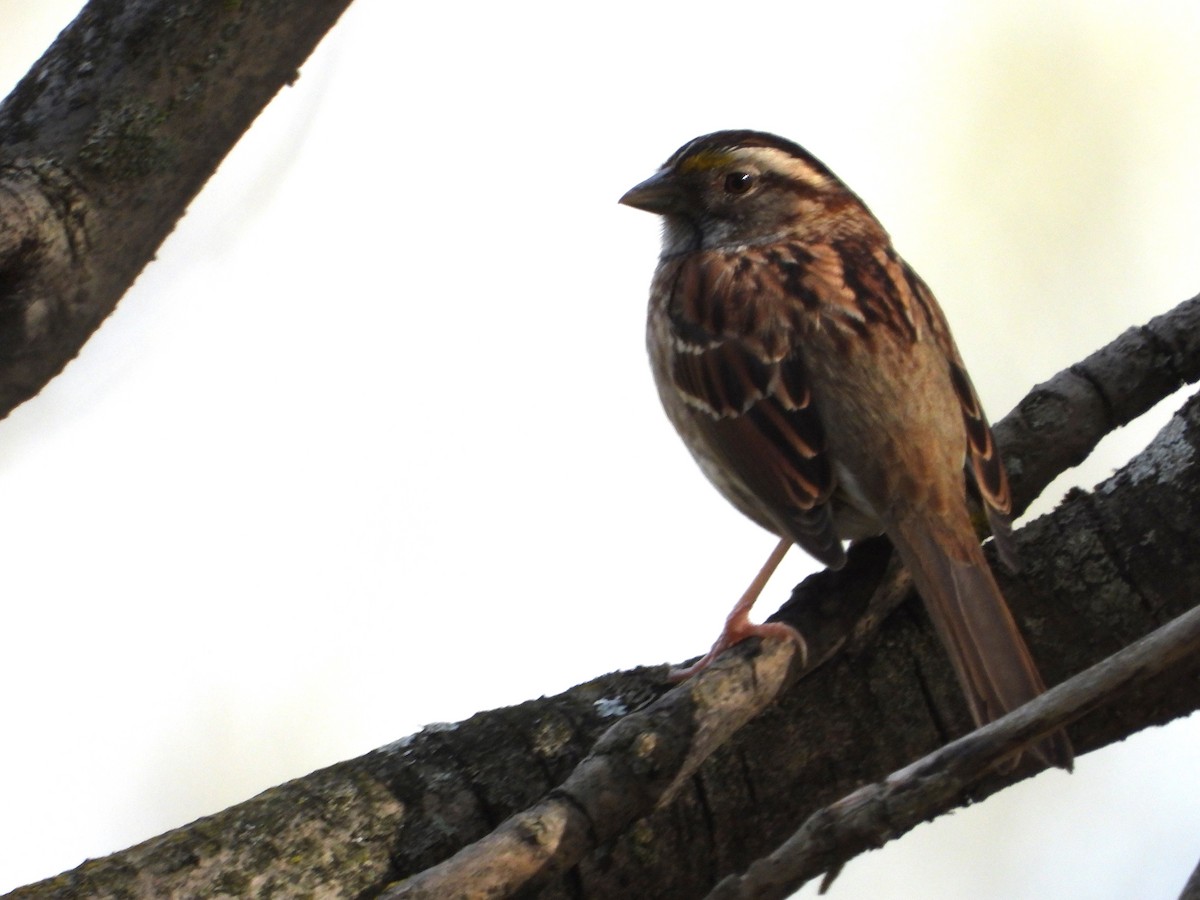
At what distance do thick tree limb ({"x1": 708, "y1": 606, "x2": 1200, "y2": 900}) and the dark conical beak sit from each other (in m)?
2.61

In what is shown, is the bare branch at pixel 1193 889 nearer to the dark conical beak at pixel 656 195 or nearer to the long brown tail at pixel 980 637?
the long brown tail at pixel 980 637

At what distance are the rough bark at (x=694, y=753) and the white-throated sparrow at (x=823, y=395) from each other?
0.13 meters

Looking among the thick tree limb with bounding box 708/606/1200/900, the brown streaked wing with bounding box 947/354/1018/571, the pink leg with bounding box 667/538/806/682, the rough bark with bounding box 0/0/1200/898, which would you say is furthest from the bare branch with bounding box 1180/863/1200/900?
the brown streaked wing with bounding box 947/354/1018/571

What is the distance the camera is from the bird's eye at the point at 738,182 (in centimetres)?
410

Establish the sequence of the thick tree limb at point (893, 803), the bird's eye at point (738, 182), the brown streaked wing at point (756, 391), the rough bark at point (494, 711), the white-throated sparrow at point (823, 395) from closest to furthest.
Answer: the thick tree limb at point (893, 803) < the rough bark at point (494, 711) < the white-throated sparrow at point (823, 395) < the brown streaked wing at point (756, 391) < the bird's eye at point (738, 182)

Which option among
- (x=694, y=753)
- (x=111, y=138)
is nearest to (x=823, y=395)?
(x=694, y=753)

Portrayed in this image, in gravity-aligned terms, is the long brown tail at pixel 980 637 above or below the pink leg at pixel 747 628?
below

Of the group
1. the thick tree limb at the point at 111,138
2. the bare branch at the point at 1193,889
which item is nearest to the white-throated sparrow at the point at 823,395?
the bare branch at the point at 1193,889

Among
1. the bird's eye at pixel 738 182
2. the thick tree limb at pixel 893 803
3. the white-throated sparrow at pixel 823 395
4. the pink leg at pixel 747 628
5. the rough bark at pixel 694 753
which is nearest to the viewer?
the thick tree limb at pixel 893 803

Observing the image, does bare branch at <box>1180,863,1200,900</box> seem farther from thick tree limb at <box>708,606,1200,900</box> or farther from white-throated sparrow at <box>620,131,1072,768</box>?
white-throated sparrow at <box>620,131,1072,768</box>

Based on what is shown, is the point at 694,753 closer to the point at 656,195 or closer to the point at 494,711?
the point at 494,711

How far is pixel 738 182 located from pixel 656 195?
0.74 feet

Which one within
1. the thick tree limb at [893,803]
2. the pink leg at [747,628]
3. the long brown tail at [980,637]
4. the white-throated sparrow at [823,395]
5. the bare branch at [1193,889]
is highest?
the white-throated sparrow at [823,395]

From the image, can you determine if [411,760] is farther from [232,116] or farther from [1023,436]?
[1023,436]
